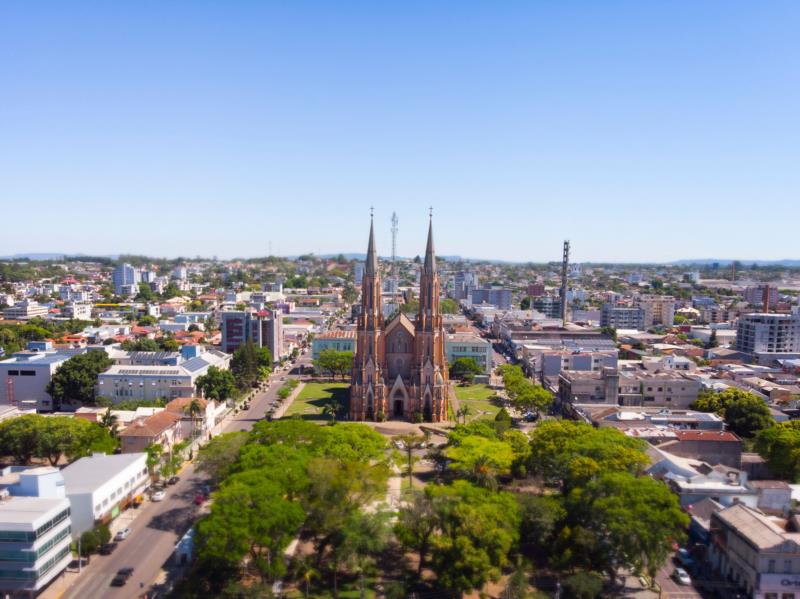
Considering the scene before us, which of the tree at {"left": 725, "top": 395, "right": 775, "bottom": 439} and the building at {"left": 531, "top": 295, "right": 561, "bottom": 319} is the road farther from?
the building at {"left": 531, "top": 295, "right": 561, "bottom": 319}

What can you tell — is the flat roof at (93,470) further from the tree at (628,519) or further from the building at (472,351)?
the building at (472,351)

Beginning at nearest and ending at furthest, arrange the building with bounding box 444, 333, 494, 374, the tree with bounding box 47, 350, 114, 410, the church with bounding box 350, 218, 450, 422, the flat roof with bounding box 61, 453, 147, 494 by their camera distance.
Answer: the flat roof with bounding box 61, 453, 147, 494 < the church with bounding box 350, 218, 450, 422 < the tree with bounding box 47, 350, 114, 410 < the building with bounding box 444, 333, 494, 374

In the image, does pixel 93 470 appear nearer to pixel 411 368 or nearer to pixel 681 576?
pixel 411 368

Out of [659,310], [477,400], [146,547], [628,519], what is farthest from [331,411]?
[659,310]

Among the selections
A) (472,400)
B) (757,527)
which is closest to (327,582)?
(757,527)

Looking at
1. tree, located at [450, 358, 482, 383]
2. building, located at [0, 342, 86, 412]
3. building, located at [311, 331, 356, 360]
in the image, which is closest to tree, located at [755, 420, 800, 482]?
tree, located at [450, 358, 482, 383]

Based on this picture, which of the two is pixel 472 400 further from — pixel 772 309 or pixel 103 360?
pixel 772 309
